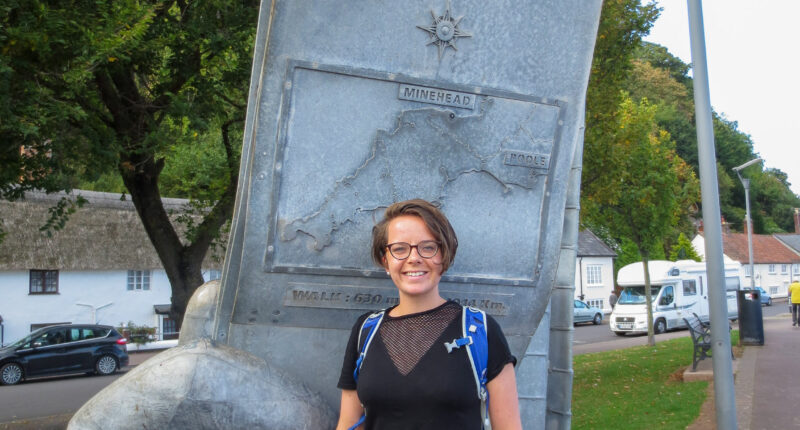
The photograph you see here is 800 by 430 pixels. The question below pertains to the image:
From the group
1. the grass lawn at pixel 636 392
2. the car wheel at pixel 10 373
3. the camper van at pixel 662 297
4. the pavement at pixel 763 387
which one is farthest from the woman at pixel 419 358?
the camper van at pixel 662 297

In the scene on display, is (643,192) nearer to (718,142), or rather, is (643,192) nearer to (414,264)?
(414,264)

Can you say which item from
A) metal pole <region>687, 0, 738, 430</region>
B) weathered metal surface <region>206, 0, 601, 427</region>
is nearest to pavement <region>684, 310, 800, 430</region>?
metal pole <region>687, 0, 738, 430</region>

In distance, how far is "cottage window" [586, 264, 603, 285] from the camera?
1838 inches

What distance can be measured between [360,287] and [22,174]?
817cm

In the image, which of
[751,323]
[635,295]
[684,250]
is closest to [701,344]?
[751,323]

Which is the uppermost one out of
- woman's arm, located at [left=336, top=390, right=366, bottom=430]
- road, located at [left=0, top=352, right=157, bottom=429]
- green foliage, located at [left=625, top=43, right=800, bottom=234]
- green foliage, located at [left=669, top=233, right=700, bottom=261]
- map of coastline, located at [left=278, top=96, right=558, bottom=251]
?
green foliage, located at [left=625, top=43, right=800, bottom=234]

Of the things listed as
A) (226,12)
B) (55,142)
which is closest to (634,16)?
(226,12)

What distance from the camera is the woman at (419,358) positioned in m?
2.47

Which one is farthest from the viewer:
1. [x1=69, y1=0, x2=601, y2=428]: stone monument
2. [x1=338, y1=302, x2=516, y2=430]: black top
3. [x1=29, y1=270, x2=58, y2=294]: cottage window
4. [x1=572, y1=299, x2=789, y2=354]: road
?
[x1=29, y1=270, x2=58, y2=294]: cottage window

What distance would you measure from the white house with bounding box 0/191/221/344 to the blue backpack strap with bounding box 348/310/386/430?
28.3 meters

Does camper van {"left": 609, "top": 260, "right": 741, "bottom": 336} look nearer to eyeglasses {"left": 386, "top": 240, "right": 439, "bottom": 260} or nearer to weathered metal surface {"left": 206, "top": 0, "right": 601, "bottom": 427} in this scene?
weathered metal surface {"left": 206, "top": 0, "right": 601, "bottom": 427}

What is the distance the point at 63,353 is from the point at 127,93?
43.4 feet

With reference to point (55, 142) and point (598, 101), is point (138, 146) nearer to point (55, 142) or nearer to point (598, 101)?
point (55, 142)

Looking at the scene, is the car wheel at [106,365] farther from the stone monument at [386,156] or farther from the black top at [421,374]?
the black top at [421,374]
